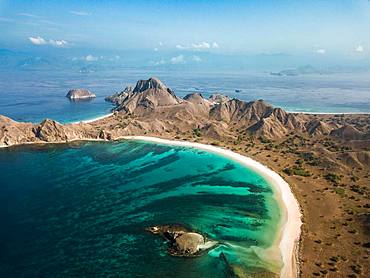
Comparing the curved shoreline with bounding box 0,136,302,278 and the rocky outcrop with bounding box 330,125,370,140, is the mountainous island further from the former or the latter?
the curved shoreline with bounding box 0,136,302,278

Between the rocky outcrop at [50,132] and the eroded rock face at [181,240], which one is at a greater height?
the rocky outcrop at [50,132]

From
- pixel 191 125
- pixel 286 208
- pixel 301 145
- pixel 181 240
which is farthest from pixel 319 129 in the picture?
pixel 181 240

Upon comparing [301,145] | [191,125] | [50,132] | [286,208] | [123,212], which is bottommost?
[286,208]

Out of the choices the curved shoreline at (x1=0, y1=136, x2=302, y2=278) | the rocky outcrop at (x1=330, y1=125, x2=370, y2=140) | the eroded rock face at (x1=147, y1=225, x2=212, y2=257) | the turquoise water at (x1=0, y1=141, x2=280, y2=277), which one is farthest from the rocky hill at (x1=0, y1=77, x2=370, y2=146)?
the eroded rock face at (x1=147, y1=225, x2=212, y2=257)

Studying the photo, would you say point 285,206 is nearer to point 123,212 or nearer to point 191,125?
point 123,212

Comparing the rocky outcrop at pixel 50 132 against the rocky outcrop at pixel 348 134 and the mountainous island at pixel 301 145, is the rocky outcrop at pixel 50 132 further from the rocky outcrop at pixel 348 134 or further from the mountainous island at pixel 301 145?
the rocky outcrop at pixel 348 134

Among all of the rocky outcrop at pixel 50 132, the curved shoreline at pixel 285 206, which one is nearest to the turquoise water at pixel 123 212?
the curved shoreline at pixel 285 206

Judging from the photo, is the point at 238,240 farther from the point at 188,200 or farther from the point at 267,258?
the point at 188,200
